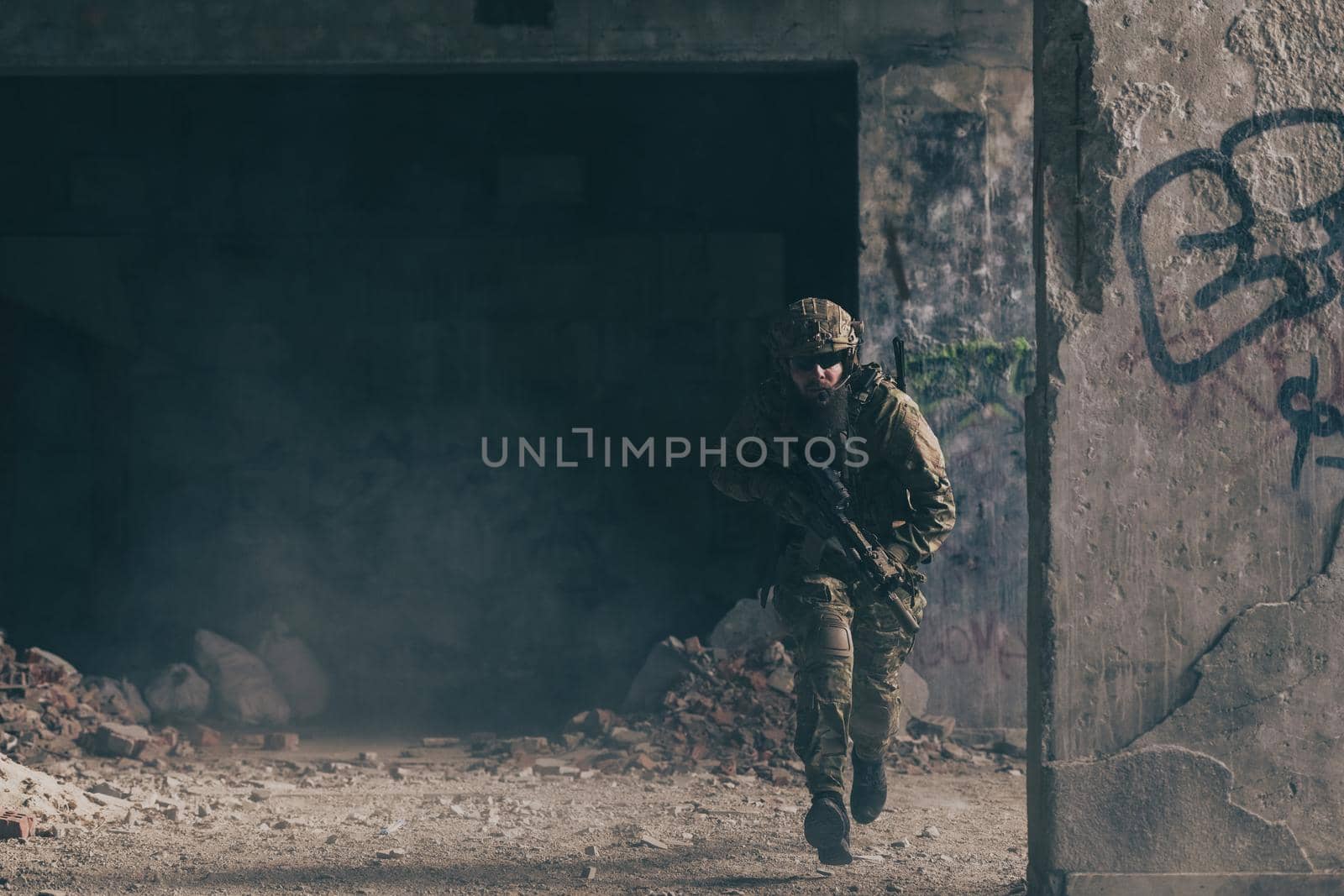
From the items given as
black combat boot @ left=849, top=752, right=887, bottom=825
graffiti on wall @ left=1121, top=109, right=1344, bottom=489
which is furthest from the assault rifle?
graffiti on wall @ left=1121, top=109, right=1344, bottom=489

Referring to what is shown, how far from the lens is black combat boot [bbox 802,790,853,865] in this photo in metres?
4.43

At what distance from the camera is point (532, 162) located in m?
7.25

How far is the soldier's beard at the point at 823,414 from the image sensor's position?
4750 mm

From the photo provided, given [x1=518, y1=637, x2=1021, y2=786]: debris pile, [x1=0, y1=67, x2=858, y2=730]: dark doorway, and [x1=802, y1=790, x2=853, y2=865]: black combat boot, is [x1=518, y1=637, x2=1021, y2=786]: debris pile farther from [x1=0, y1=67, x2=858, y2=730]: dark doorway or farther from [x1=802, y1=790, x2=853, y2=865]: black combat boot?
[x1=802, y1=790, x2=853, y2=865]: black combat boot

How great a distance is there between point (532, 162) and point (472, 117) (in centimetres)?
37

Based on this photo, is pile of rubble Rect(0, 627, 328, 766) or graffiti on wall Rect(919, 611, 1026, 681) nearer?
pile of rubble Rect(0, 627, 328, 766)

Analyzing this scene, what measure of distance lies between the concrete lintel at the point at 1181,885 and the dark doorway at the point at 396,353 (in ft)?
11.9

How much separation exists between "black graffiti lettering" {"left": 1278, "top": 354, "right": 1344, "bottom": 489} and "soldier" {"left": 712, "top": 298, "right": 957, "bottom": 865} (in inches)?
45.6

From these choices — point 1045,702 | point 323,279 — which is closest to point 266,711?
point 323,279

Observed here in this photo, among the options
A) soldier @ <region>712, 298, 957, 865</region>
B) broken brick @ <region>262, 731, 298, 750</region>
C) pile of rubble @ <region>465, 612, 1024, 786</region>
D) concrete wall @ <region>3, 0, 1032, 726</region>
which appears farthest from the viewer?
broken brick @ <region>262, 731, 298, 750</region>

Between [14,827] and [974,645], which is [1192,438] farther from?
[14,827]

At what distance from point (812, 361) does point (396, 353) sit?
334 cm

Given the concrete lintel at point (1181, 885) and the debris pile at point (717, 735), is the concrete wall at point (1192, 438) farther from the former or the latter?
the debris pile at point (717, 735)

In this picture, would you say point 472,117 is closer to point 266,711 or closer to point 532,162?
point 532,162
